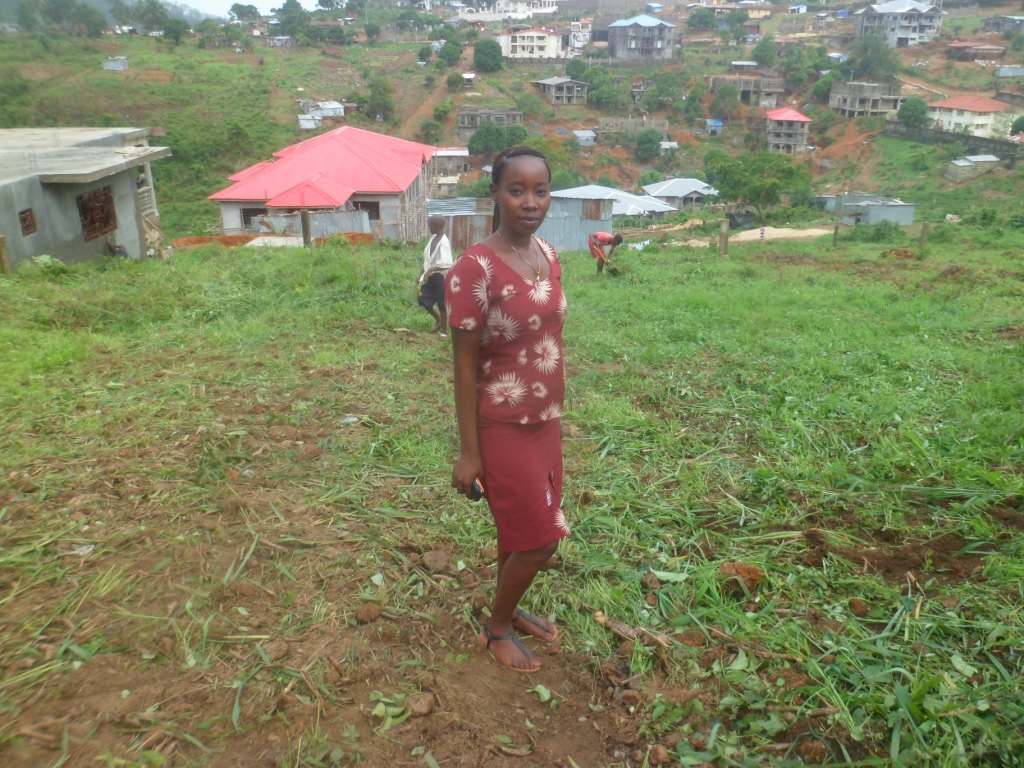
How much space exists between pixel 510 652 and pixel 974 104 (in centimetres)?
5075

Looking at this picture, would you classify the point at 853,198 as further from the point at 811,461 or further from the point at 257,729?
the point at 257,729

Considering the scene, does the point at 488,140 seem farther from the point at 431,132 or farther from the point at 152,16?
the point at 152,16

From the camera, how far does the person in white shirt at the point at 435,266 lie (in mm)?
6234

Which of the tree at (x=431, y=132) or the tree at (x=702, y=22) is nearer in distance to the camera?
the tree at (x=431, y=132)

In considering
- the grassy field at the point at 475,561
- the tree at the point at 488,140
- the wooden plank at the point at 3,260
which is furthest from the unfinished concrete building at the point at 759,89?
the wooden plank at the point at 3,260

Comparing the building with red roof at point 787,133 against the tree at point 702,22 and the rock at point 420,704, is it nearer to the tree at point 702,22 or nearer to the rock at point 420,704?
the tree at point 702,22

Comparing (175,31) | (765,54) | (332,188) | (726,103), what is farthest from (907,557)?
(175,31)

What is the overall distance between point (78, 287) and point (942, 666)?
7.60 m

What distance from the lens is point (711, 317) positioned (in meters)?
7.41

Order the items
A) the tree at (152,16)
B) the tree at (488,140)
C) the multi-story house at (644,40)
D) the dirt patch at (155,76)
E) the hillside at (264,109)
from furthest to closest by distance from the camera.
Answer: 1. the multi-story house at (644,40)
2. the tree at (152,16)
3. the dirt patch at (155,76)
4. the tree at (488,140)
5. the hillside at (264,109)

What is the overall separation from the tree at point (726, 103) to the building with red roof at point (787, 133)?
4163mm

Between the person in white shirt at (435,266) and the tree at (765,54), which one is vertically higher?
the tree at (765,54)

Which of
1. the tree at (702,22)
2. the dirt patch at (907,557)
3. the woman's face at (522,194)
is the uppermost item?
the tree at (702,22)

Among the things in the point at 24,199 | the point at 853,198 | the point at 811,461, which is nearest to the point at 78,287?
the point at 24,199
